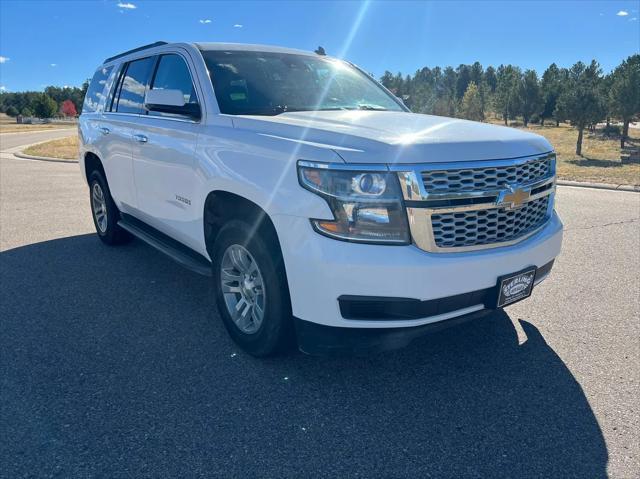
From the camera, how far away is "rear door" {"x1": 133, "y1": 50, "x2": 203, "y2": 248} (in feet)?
12.0

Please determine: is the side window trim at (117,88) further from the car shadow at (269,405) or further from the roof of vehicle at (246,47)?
the car shadow at (269,405)

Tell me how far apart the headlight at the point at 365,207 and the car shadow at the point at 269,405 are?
3.18 feet

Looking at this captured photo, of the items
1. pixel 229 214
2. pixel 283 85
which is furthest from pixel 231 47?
pixel 229 214

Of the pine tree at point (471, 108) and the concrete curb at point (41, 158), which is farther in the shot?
the pine tree at point (471, 108)

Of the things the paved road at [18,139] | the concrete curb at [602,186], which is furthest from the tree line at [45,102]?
the concrete curb at [602,186]

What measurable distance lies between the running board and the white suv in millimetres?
31

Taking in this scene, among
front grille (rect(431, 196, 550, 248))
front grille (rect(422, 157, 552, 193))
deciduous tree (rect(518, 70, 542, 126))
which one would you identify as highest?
deciduous tree (rect(518, 70, 542, 126))

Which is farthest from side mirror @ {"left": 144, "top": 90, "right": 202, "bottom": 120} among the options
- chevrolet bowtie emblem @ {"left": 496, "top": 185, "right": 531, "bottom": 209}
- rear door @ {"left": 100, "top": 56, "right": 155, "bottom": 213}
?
chevrolet bowtie emblem @ {"left": 496, "top": 185, "right": 531, "bottom": 209}

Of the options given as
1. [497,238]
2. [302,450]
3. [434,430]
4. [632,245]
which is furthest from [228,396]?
[632,245]

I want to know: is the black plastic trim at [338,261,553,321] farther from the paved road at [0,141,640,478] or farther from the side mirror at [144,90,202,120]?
the side mirror at [144,90,202,120]

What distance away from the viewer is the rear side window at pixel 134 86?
4602 millimetres

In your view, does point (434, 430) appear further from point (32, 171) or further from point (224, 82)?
point (32, 171)

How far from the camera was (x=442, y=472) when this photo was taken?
229 cm

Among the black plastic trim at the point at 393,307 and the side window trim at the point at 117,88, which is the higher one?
the side window trim at the point at 117,88
